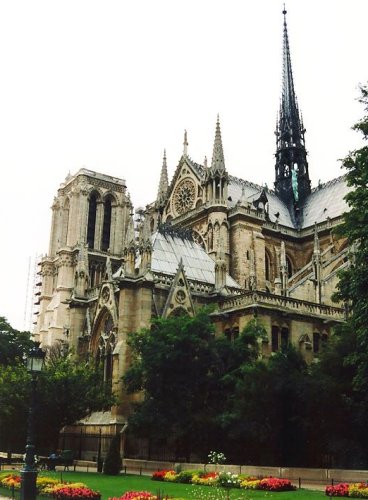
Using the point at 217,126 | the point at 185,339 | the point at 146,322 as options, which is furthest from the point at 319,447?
the point at 217,126

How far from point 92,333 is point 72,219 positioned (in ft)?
130

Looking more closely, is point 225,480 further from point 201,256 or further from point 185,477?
point 201,256

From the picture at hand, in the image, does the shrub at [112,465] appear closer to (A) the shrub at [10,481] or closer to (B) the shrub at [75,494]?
(A) the shrub at [10,481]

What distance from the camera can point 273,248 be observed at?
6084 centimetres

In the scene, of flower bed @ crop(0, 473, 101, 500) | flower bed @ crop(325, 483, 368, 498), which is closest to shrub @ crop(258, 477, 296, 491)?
flower bed @ crop(325, 483, 368, 498)

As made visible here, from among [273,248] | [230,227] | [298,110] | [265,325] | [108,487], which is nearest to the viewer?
[108,487]

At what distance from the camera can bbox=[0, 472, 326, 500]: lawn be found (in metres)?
19.5

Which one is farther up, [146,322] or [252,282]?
[252,282]

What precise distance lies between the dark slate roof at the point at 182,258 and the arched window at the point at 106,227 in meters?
33.6

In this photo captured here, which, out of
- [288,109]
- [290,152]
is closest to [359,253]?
[290,152]

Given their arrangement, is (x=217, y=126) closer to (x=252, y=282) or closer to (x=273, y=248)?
(x=273, y=248)

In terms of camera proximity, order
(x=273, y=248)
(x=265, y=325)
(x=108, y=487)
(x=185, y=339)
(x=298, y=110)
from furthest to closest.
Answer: (x=298, y=110), (x=273, y=248), (x=265, y=325), (x=185, y=339), (x=108, y=487)

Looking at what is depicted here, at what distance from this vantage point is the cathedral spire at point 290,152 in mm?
72500

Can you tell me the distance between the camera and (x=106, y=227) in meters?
85.1
